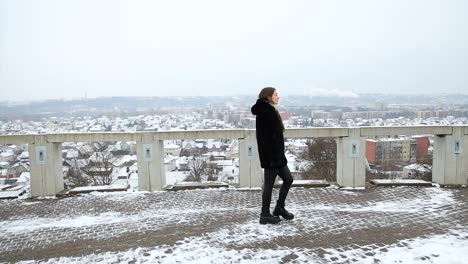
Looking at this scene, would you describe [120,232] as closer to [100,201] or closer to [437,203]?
[100,201]

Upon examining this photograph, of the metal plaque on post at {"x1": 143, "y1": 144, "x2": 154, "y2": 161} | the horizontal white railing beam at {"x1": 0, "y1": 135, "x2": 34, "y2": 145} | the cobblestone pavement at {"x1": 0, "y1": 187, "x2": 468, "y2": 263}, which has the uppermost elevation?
the horizontal white railing beam at {"x1": 0, "y1": 135, "x2": 34, "y2": 145}

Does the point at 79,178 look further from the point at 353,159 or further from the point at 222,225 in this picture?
the point at 222,225

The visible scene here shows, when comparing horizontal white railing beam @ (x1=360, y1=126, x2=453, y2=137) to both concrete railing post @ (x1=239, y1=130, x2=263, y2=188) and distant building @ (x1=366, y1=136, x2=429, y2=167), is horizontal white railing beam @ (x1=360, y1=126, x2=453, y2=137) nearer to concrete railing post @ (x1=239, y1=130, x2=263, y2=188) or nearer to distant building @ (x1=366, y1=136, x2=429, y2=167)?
distant building @ (x1=366, y1=136, x2=429, y2=167)

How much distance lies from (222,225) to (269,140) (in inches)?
58.5

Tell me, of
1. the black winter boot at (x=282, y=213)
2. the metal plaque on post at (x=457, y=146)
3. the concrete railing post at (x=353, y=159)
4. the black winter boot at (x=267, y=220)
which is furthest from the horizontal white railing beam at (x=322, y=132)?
the black winter boot at (x=267, y=220)

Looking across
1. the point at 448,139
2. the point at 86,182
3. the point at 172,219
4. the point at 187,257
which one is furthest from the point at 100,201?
the point at 86,182

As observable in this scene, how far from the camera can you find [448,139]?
8.03 meters

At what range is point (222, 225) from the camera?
18.6 ft

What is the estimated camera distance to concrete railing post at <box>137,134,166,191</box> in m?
7.89

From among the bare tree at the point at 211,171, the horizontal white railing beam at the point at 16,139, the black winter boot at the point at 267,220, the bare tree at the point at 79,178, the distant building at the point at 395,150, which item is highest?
the horizontal white railing beam at the point at 16,139

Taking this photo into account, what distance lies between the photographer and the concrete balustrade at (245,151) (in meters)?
7.84

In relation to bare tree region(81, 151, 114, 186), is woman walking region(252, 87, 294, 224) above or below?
above

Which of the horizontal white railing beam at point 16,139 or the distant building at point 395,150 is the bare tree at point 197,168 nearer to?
the distant building at point 395,150

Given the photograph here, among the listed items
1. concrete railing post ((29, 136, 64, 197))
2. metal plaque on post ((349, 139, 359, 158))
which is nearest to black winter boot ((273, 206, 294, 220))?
metal plaque on post ((349, 139, 359, 158))
